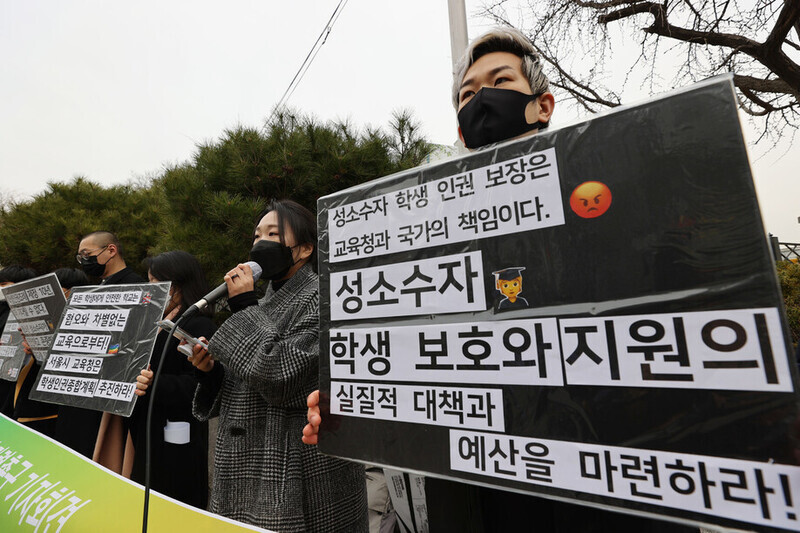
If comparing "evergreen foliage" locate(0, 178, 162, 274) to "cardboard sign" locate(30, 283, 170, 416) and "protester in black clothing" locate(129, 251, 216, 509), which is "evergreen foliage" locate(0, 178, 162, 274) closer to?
"cardboard sign" locate(30, 283, 170, 416)

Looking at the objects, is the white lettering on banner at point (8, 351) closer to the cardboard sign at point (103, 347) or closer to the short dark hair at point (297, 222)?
the cardboard sign at point (103, 347)

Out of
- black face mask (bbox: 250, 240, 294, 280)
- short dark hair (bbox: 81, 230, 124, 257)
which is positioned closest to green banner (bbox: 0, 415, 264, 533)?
black face mask (bbox: 250, 240, 294, 280)

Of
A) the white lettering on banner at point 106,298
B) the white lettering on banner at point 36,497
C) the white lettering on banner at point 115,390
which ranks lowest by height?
the white lettering on banner at point 36,497

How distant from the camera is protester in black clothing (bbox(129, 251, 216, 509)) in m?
2.28

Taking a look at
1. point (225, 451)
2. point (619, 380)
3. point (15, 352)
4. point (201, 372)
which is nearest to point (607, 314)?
point (619, 380)

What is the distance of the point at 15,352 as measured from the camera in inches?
139

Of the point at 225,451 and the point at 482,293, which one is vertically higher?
the point at 482,293

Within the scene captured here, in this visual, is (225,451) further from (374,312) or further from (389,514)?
(389,514)

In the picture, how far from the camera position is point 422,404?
3.44 feet

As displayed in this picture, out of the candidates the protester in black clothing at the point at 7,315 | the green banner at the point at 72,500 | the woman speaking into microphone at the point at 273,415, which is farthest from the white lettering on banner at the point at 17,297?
the woman speaking into microphone at the point at 273,415

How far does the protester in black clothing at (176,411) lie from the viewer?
2275 mm

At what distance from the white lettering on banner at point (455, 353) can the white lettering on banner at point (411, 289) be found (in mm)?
50

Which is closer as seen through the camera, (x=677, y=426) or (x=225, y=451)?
(x=677, y=426)

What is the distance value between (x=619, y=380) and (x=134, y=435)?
2.78m
